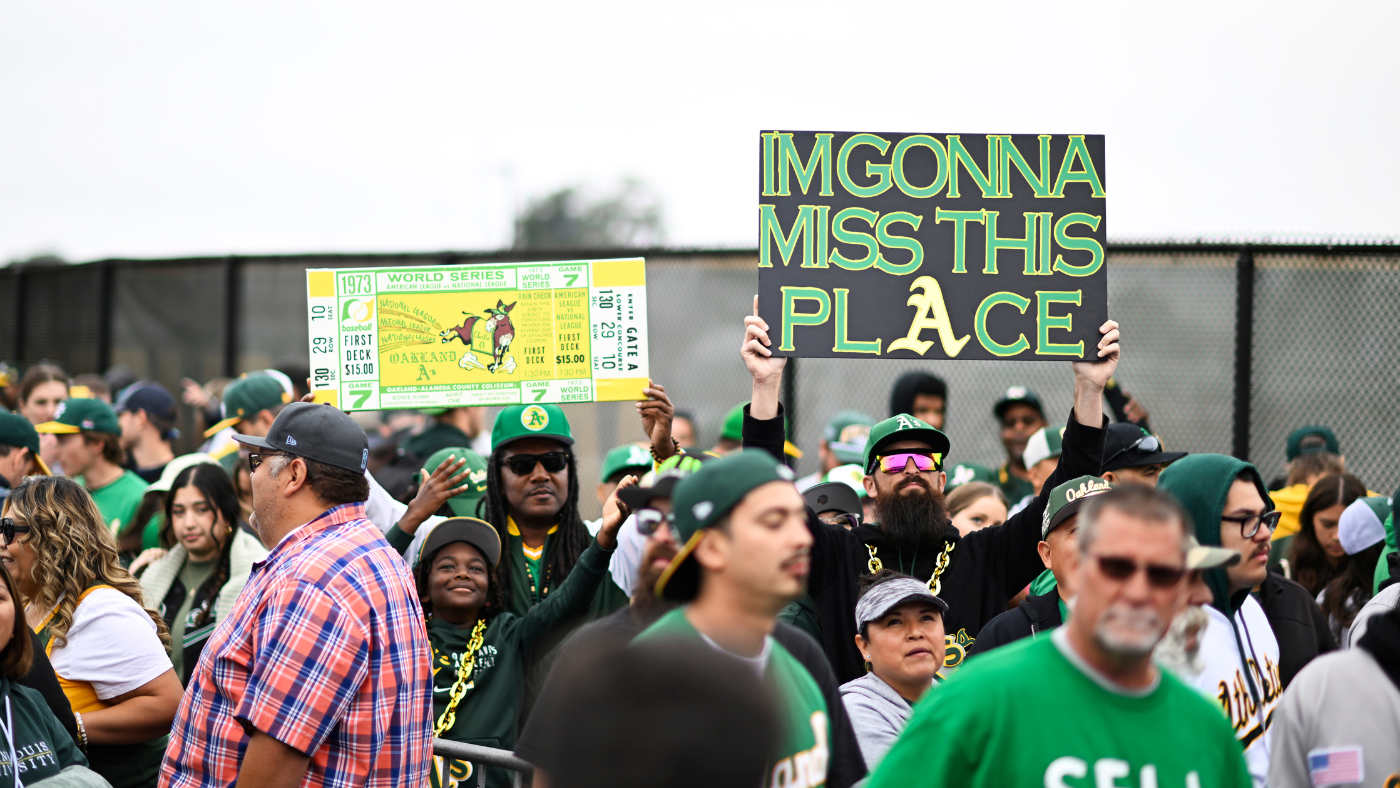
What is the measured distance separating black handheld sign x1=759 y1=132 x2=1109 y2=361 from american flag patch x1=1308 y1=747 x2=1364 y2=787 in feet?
7.77

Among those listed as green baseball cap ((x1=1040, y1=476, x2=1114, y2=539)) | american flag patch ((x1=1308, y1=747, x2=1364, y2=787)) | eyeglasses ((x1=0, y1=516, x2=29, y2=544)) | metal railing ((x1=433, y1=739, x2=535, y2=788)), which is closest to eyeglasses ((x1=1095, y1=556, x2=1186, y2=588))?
american flag patch ((x1=1308, y1=747, x2=1364, y2=787))

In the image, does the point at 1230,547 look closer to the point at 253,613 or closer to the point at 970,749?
the point at 970,749

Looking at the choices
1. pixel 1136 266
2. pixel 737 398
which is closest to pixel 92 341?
pixel 737 398

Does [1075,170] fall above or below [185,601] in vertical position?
above

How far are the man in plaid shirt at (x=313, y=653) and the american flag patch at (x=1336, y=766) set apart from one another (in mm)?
2391

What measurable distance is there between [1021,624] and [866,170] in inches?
82.8

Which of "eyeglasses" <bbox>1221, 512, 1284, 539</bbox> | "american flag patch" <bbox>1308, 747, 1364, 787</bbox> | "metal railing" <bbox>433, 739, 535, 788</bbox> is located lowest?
"metal railing" <bbox>433, 739, 535, 788</bbox>

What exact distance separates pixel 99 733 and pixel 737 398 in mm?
6151

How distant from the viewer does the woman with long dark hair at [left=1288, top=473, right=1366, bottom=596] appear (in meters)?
6.00

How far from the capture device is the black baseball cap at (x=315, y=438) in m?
3.51

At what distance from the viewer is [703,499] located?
97.0 inches

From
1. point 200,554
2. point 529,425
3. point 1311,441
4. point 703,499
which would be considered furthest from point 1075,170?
point 200,554

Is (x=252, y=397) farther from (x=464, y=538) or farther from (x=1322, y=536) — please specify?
(x=1322, y=536)

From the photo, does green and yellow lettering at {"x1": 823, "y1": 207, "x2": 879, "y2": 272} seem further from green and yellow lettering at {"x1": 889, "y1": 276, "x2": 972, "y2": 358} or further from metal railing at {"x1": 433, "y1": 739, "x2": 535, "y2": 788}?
metal railing at {"x1": 433, "y1": 739, "x2": 535, "y2": 788}
